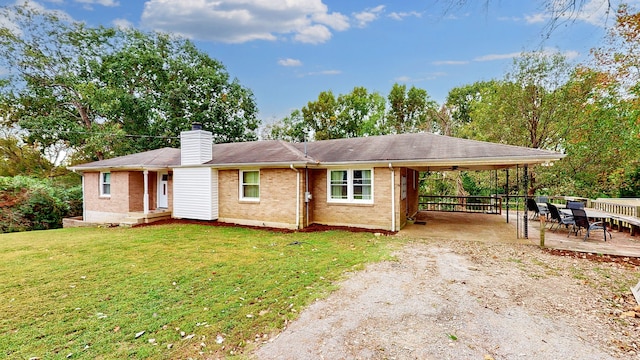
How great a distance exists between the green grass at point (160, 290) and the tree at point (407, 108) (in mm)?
24704

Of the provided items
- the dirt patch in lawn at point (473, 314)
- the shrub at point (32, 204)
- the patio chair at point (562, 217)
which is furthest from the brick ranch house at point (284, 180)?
the dirt patch in lawn at point (473, 314)

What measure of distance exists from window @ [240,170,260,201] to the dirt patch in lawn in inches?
284

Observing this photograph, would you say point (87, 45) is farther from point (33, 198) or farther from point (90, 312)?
point (90, 312)

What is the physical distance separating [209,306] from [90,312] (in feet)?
5.71

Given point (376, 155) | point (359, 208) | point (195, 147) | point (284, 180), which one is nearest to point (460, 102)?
point (376, 155)

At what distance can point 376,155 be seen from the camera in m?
11.0

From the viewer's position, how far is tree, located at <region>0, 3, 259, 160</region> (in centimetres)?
2028

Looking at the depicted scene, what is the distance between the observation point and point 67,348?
3301 mm

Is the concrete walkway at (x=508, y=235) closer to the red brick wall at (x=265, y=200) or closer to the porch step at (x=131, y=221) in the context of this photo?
the red brick wall at (x=265, y=200)

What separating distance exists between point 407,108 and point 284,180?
24526 mm

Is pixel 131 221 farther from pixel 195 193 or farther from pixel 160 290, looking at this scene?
pixel 160 290

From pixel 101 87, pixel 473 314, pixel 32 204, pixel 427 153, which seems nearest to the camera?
pixel 473 314

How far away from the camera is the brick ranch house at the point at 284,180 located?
34.0 feet

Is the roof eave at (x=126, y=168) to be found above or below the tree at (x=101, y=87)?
below
